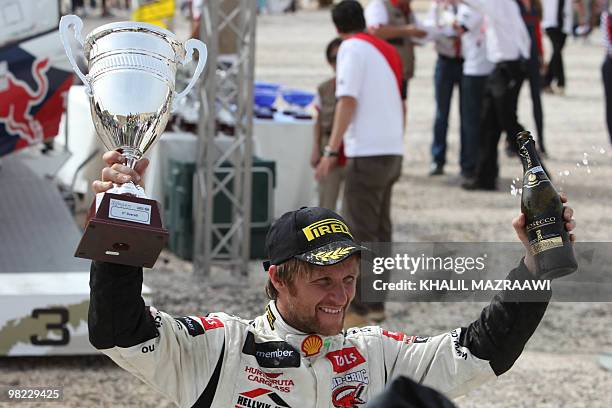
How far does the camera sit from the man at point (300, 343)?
3111mm

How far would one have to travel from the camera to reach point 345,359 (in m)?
3.19

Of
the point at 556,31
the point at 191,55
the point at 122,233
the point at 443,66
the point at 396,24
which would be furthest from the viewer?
the point at 556,31

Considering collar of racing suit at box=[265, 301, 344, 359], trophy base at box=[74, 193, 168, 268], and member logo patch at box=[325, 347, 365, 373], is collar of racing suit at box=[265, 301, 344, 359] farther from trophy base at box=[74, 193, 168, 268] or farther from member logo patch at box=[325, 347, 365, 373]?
trophy base at box=[74, 193, 168, 268]

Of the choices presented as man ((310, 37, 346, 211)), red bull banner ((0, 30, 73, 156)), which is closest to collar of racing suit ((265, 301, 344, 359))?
man ((310, 37, 346, 211))

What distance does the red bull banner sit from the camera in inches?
Answer: 315

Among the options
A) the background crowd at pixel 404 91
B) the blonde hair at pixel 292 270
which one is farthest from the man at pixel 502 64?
the blonde hair at pixel 292 270

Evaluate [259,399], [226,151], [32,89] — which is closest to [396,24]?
[226,151]

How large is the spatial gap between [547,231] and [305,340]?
2.17 ft

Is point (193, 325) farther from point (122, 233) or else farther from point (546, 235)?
point (546, 235)

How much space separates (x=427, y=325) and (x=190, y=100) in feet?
11.4

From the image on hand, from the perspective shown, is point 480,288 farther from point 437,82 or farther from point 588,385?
point 437,82

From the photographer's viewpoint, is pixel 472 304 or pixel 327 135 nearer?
pixel 472 304

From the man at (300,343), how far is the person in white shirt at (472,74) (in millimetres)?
8220

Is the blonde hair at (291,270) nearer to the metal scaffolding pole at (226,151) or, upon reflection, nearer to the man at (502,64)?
the metal scaffolding pole at (226,151)
